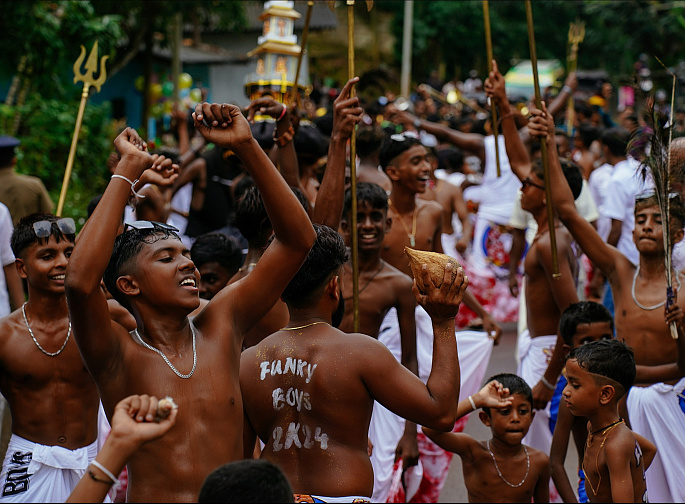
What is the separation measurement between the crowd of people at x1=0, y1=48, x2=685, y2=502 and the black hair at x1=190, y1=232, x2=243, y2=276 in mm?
11

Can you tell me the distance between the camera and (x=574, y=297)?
17.4 ft

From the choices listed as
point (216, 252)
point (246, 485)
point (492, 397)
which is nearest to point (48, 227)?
point (216, 252)

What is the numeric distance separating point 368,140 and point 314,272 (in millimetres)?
3666

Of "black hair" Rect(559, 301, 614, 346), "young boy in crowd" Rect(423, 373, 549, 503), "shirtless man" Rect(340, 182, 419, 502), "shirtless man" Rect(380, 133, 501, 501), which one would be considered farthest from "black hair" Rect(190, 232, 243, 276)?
"black hair" Rect(559, 301, 614, 346)

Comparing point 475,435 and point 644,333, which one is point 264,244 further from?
point 475,435

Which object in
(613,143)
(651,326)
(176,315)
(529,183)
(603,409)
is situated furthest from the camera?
(613,143)

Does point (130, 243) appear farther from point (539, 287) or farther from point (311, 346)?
point (539, 287)

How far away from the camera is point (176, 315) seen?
9.85ft

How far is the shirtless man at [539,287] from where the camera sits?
209 inches

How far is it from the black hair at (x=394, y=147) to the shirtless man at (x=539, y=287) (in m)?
0.71

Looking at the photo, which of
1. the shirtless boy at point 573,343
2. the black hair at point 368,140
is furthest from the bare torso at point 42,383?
the black hair at point 368,140

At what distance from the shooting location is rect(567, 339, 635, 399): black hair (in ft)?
13.0

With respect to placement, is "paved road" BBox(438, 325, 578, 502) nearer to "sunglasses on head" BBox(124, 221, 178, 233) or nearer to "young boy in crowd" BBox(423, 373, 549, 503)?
"young boy in crowd" BBox(423, 373, 549, 503)

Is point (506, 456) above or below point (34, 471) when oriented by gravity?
below
